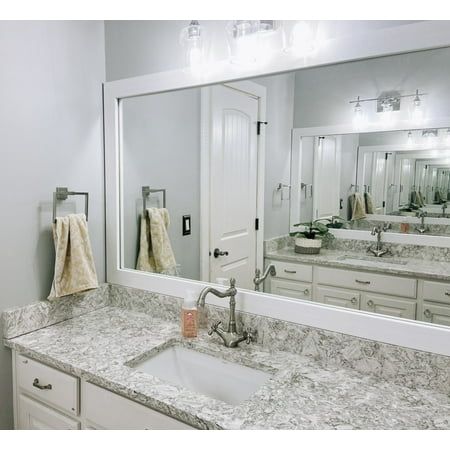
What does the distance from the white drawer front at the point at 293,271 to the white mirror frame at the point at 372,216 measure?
0.47 feet

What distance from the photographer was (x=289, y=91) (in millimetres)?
1402

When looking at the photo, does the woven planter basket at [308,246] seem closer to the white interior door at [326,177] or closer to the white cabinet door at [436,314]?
the white interior door at [326,177]

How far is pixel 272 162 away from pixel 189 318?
71 centimetres

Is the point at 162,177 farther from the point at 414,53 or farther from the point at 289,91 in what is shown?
the point at 414,53

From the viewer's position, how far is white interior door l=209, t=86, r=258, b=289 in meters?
1.57

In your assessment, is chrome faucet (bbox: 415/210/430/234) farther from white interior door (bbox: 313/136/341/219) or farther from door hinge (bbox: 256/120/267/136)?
door hinge (bbox: 256/120/267/136)

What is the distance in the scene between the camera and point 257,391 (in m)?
1.13

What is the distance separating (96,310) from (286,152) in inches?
44.8

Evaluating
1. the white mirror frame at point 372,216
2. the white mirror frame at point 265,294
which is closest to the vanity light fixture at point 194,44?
the white mirror frame at point 265,294

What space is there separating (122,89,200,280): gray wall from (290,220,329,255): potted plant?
0.47 meters

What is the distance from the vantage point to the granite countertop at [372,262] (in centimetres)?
124

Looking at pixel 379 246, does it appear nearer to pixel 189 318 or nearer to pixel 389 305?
pixel 389 305
